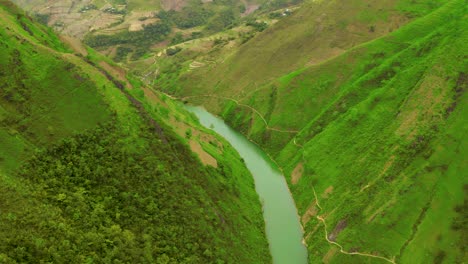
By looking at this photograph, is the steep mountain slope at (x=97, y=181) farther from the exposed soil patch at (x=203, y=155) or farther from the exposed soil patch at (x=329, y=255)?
the exposed soil patch at (x=329, y=255)

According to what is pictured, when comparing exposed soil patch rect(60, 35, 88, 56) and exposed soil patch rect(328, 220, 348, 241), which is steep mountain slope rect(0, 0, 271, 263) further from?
exposed soil patch rect(60, 35, 88, 56)

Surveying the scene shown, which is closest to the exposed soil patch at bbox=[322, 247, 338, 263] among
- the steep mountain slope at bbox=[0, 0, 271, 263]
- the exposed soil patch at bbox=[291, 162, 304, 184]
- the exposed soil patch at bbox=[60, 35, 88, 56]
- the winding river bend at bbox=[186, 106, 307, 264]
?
the winding river bend at bbox=[186, 106, 307, 264]

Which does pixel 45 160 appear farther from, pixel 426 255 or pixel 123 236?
pixel 426 255

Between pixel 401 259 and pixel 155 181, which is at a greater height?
pixel 155 181

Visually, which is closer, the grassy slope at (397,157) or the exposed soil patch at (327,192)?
the grassy slope at (397,157)

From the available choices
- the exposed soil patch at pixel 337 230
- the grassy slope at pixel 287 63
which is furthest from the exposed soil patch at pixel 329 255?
the grassy slope at pixel 287 63

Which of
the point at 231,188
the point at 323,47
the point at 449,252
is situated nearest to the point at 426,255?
the point at 449,252

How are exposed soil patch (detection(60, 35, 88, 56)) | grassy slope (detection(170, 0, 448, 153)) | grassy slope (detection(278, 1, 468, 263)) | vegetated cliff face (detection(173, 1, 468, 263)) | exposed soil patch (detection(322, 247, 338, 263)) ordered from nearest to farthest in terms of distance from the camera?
grassy slope (detection(278, 1, 468, 263))
vegetated cliff face (detection(173, 1, 468, 263))
exposed soil patch (detection(322, 247, 338, 263))
exposed soil patch (detection(60, 35, 88, 56))
grassy slope (detection(170, 0, 448, 153))
